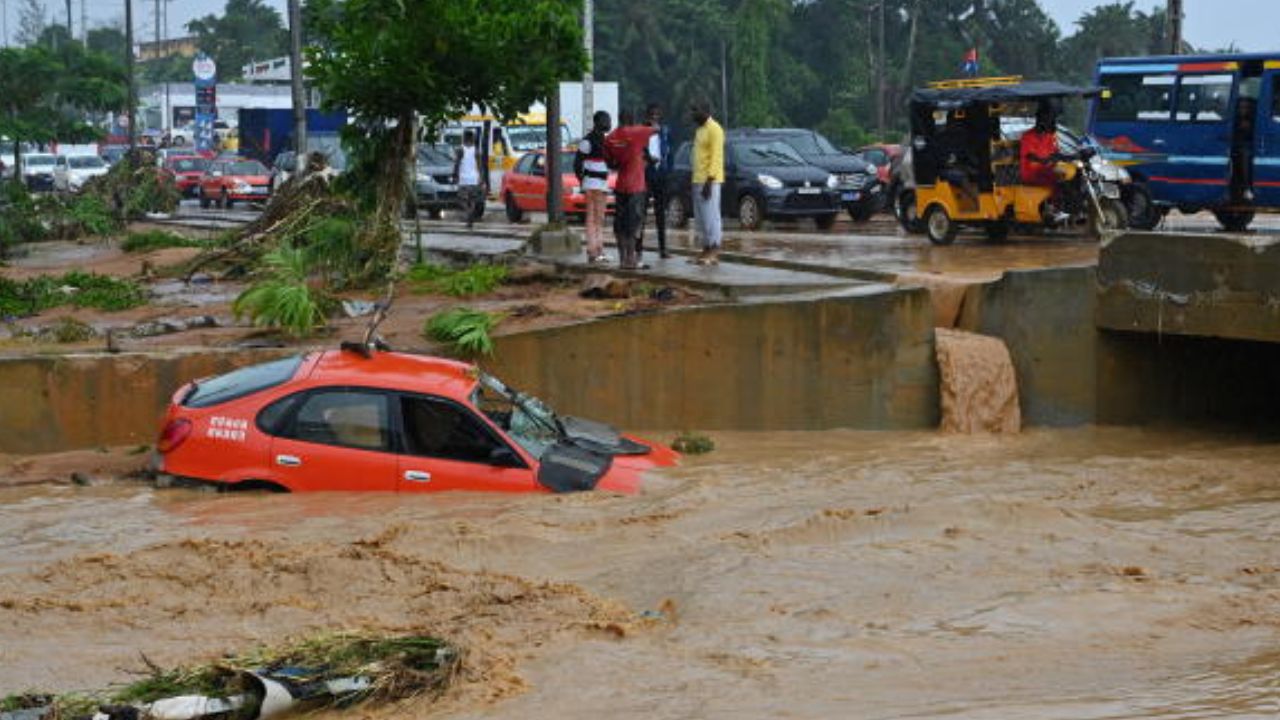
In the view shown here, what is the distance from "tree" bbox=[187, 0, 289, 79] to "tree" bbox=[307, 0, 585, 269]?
9141 cm

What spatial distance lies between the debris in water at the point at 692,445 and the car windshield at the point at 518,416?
2.45 m

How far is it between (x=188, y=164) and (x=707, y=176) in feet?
123

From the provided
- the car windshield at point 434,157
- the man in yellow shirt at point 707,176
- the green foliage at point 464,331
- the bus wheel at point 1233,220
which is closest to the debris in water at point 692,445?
the green foliage at point 464,331

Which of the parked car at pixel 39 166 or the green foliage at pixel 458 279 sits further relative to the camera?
the parked car at pixel 39 166

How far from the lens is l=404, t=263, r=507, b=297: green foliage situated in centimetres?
1808

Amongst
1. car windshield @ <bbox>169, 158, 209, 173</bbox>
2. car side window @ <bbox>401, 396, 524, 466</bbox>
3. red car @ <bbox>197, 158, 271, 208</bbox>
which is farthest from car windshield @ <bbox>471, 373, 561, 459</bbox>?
car windshield @ <bbox>169, 158, 209, 173</bbox>

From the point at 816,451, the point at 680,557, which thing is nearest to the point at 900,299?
the point at 816,451

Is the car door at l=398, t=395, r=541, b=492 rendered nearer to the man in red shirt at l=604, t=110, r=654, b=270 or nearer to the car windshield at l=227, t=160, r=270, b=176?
the man in red shirt at l=604, t=110, r=654, b=270

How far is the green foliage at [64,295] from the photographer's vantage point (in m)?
19.4

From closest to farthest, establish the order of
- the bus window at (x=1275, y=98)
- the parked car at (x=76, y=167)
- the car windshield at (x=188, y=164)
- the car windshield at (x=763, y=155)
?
the bus window at (x=1275, y=98), the car windshield at (x=763, y=155), the car windshield at (x=188, y=164), the parked car at (x=76, y=167)

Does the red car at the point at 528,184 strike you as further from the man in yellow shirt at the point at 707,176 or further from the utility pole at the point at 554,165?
the man in yellow shirt at the point at 707,176

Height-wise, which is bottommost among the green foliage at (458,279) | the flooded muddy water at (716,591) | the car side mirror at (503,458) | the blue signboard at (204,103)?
the flooded muddy water at (716,591)

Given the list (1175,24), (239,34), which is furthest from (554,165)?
(239,34)

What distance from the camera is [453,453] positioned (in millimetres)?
11734
